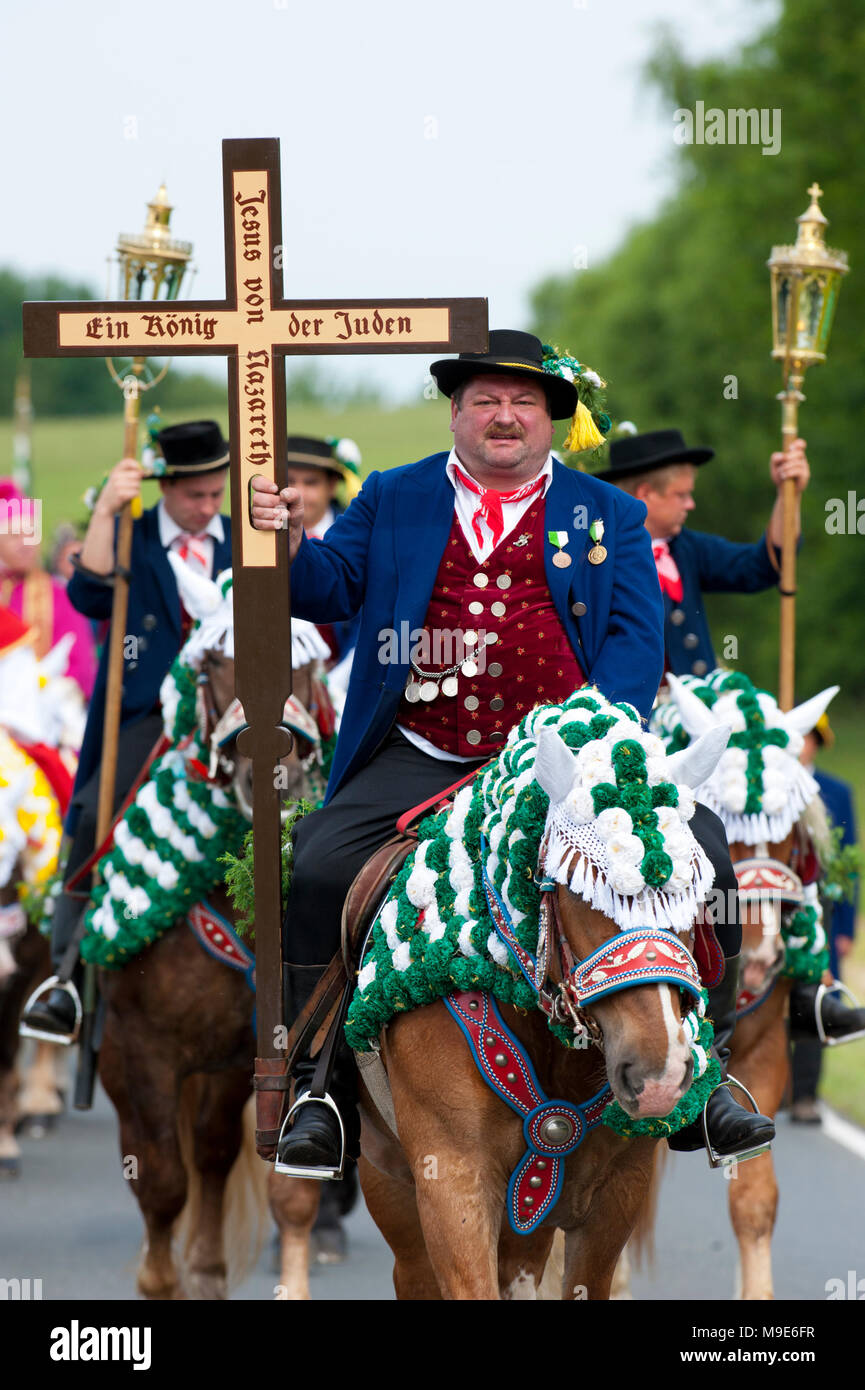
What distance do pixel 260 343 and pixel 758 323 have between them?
34738mm

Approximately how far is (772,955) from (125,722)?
2798mm

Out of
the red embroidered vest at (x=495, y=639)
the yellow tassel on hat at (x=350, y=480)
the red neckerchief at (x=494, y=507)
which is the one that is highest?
the yellow tassel on hat at (x=350, y=480)

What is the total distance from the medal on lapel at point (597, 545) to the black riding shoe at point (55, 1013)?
3.31m

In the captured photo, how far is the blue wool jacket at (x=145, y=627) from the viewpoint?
26.9ft

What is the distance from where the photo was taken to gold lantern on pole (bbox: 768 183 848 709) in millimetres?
8391

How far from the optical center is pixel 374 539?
18.0 feet

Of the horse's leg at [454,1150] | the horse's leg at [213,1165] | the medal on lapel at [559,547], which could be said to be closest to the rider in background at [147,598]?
the horse's leg at [213,1165]

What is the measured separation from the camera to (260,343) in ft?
16.8

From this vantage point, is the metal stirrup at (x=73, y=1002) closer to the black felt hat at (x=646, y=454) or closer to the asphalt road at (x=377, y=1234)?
the asphalt road at (x=377, y=1234)

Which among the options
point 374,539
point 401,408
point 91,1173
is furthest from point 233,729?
point 401,408

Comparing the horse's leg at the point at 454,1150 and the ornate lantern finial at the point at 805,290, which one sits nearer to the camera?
the horse's leg at the point at 454,1150

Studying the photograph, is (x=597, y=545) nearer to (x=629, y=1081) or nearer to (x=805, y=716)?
(x=629, y=1081)

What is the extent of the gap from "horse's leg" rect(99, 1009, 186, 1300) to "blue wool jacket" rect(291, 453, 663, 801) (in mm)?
2156

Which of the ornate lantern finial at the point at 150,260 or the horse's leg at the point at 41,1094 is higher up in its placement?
the ornate lantern finial at the point at 150,260
